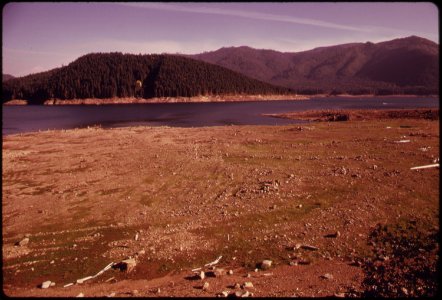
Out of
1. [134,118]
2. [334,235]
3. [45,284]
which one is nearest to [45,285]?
[45,284]

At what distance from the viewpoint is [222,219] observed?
19.3m

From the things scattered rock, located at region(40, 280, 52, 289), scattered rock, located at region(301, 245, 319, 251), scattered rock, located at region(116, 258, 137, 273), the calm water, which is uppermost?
the calm water

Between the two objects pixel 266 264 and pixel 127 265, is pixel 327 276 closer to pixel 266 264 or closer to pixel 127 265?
pixel 266 264

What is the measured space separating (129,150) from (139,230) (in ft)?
73.1

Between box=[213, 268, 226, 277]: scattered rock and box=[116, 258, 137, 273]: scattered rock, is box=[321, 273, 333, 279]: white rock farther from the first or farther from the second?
box=[116, 258, 137, 273]: scattered rock

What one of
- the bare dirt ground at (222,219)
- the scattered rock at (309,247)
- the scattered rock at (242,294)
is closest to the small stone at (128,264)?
the bare dirt ground at (222,219)

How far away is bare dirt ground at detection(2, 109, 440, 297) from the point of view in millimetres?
13352

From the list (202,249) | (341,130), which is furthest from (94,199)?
(341,130)

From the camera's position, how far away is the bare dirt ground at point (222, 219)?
13.4 m

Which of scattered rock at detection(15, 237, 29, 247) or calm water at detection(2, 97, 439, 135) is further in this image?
calm water at detection(2, 97, 439, 135)

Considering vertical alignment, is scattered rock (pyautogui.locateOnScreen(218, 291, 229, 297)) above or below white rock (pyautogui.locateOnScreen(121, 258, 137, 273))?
above

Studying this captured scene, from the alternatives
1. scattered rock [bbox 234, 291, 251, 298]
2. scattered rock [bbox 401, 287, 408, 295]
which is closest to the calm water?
scattered rock [bbox 234, 291, 251, 298]

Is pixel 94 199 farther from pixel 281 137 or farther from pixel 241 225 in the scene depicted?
pixel 281 137

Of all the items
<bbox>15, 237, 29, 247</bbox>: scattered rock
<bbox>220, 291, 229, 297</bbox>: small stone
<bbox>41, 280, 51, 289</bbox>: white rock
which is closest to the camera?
<bbox>220, 291, 229, 297</bbox>: small stone
